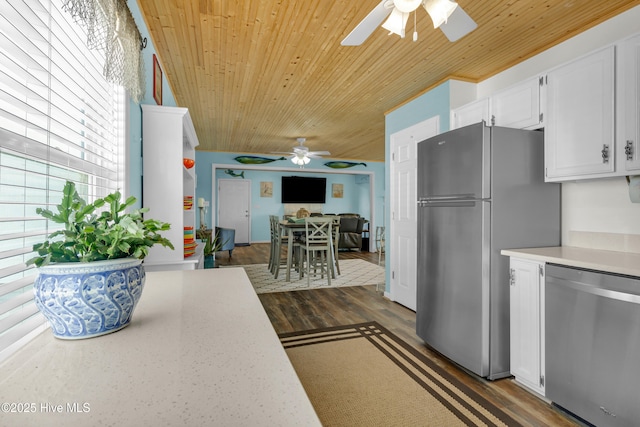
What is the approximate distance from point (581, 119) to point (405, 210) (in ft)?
6.06

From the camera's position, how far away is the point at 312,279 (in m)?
4.78

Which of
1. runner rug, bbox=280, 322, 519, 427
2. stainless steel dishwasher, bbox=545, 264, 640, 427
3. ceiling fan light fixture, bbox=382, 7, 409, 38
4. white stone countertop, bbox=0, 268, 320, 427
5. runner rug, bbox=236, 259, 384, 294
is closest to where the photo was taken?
white stone countertop, bbox=0, 268, 320, 427

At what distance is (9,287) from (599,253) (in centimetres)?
276

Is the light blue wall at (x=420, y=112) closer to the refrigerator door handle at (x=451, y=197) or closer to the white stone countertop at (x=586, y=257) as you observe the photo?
the refrigerator door handle at (x=451, y=197)

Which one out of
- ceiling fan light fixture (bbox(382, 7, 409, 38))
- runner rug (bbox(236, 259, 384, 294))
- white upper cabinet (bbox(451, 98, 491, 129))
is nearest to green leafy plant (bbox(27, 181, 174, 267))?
ceiling fan light fixture (bbox(382, 7, 409, 38))

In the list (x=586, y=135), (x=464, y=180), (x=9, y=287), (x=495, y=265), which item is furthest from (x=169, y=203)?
(x=586, y=135)

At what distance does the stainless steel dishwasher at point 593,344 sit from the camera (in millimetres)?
1370

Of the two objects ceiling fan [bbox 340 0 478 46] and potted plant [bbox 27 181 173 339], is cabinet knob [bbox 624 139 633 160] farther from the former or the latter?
potted plant [bbox 27 181 173 339]

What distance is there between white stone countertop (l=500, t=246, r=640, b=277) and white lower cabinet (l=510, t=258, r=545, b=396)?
61 millimetres

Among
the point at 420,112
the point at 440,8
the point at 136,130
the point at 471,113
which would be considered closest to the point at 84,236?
the point at 136,130

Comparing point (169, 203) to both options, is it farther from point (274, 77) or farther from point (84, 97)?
point (274, 77)

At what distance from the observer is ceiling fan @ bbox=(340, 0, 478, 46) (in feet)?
4.75

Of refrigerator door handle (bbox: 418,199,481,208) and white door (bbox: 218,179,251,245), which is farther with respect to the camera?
white door (bbox: 218,179,251,245)

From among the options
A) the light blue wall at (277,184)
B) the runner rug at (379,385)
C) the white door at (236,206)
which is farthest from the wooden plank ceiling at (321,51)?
the white door at (236,206)
